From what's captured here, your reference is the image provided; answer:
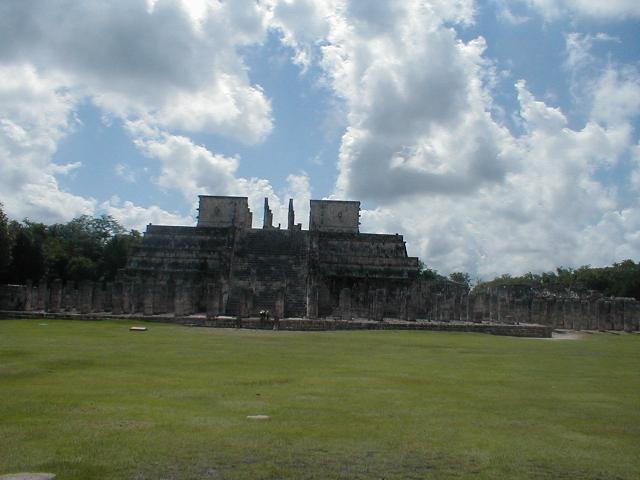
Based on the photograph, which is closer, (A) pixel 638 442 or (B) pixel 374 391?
(A) pixel 638 442

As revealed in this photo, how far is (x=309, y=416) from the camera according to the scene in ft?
24.9

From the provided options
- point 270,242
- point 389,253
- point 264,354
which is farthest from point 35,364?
point 389,253

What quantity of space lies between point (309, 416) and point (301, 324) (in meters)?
19.3

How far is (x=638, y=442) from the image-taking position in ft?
22.3

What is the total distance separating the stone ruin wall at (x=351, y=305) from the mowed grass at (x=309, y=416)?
695 inches

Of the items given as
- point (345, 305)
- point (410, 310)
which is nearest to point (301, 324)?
point (345, 305)

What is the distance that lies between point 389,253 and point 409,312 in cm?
1125

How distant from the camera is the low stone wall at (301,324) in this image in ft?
87.0

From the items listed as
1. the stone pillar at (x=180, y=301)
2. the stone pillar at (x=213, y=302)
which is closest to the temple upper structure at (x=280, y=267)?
the stone pillar at (x=180, y=301)

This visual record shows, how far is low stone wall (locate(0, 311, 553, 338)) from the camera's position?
87.0 feet

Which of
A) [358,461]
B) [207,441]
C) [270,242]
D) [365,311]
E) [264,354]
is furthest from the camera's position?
[270,242]

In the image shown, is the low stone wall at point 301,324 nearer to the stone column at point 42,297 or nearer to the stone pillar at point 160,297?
the stone column at point 42,297

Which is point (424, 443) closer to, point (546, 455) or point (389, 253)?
point (546, 455)

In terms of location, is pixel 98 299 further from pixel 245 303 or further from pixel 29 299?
pixel 245 303
